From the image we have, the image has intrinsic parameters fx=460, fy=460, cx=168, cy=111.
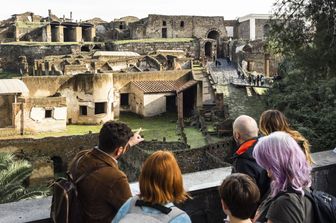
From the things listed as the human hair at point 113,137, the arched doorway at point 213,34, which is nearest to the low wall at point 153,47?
the arched doorway at point 213,34

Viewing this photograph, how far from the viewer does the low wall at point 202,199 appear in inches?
164

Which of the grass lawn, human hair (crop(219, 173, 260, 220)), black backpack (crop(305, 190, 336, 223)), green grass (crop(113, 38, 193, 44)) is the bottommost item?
the grass lawn

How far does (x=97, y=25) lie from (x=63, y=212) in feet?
174

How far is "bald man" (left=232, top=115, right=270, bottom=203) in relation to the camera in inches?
175

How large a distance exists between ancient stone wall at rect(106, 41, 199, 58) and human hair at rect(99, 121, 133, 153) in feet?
133

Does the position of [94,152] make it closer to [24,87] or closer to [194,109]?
[24,87]

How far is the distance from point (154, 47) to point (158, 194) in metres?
43.2

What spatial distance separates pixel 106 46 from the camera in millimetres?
45844

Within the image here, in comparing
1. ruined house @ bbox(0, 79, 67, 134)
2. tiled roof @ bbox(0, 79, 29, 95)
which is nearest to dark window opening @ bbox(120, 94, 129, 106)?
ruined house @ bbox(0, 79, 67, 134)

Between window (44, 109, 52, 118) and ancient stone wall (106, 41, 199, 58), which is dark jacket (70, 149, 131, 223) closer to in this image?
window (44, 109, 52, 118)

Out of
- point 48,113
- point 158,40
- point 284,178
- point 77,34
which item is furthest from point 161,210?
point 77,34

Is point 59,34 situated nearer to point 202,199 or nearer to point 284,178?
point 202,199

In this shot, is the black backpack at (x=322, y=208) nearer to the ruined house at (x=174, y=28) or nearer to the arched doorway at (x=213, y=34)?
the ruined house at (x=174, y=28)

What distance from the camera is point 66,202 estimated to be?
3.72 meters
